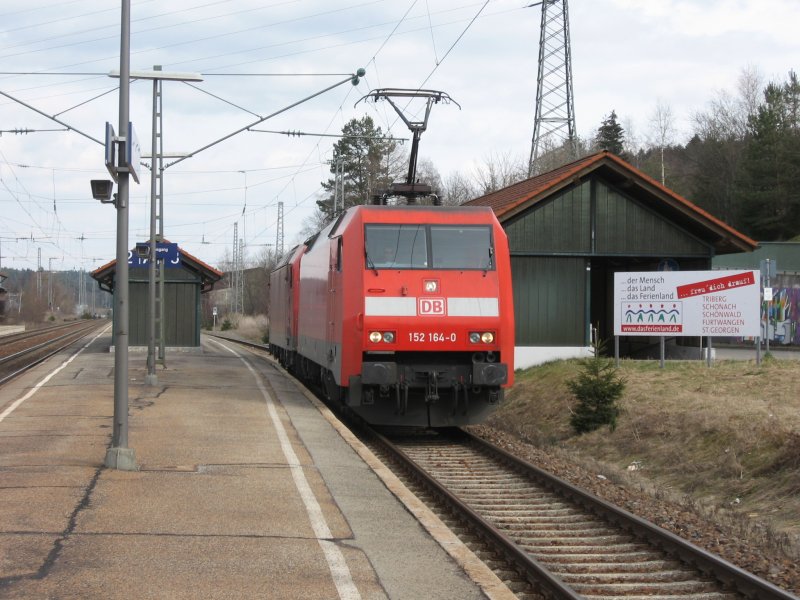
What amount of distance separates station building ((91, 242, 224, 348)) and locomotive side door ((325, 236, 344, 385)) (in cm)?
1890

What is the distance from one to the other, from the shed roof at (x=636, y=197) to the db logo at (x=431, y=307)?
Answer: 942 cm

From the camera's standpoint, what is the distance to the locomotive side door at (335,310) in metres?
14.2

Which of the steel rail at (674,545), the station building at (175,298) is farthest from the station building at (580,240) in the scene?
the station building at (175,298)

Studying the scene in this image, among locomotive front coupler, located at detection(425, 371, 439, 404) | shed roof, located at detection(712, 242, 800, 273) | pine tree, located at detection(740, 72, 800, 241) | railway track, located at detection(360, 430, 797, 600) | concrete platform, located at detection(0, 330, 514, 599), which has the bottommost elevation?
railway track, located at detection(360, 430, 797, 600)

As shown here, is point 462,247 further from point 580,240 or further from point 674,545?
point 580,240

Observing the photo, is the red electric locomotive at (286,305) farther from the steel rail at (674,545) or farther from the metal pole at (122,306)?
the steel rail at (674,545)

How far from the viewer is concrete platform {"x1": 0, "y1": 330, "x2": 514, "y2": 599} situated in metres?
5.84

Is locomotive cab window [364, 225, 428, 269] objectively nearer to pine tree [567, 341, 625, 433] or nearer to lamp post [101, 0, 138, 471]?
pine tree [567, 341, 625, 433]

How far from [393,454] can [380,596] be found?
24.3 ft

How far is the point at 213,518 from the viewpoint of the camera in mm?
7570

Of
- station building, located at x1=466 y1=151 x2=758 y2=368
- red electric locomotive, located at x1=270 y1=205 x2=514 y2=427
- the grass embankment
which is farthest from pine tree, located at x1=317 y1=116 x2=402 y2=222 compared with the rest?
red electric locomotive, located at x1=270 y1=205 x2=514 y2=427

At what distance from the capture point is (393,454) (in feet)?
42.8

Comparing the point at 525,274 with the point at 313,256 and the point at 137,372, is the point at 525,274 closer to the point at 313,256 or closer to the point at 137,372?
the point at 313,256

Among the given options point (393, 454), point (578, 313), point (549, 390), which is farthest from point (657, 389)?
point (578, 313)
